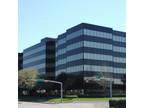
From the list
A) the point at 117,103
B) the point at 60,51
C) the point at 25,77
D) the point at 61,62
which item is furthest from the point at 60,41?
the point at 117,103

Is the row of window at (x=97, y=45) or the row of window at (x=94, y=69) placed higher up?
the row of window at (x=97, y=45)

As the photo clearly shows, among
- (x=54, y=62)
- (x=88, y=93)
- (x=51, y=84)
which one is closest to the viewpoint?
(x=88, y=93)

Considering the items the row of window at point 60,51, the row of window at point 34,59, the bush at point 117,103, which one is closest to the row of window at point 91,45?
the row of window at point 60,51

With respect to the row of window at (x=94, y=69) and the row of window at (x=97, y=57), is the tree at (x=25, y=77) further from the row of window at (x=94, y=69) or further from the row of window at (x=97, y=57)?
the row of window at (x=97, y=57)

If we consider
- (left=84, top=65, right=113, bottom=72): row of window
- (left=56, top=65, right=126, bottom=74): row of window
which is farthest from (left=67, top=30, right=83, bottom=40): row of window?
(left=84, top=65, right=113, bottom=72): row of window

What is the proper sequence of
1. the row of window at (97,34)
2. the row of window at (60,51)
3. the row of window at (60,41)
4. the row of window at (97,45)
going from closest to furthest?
1. the row of window at (97,45)
2. the row of window at (97,34)
3. the row of window at (60,51)
4. the row of window at (60,41)

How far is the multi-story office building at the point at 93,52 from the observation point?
39.6 m

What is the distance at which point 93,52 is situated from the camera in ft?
132

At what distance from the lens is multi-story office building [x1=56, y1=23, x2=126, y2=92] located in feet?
130

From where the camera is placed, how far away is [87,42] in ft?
131
